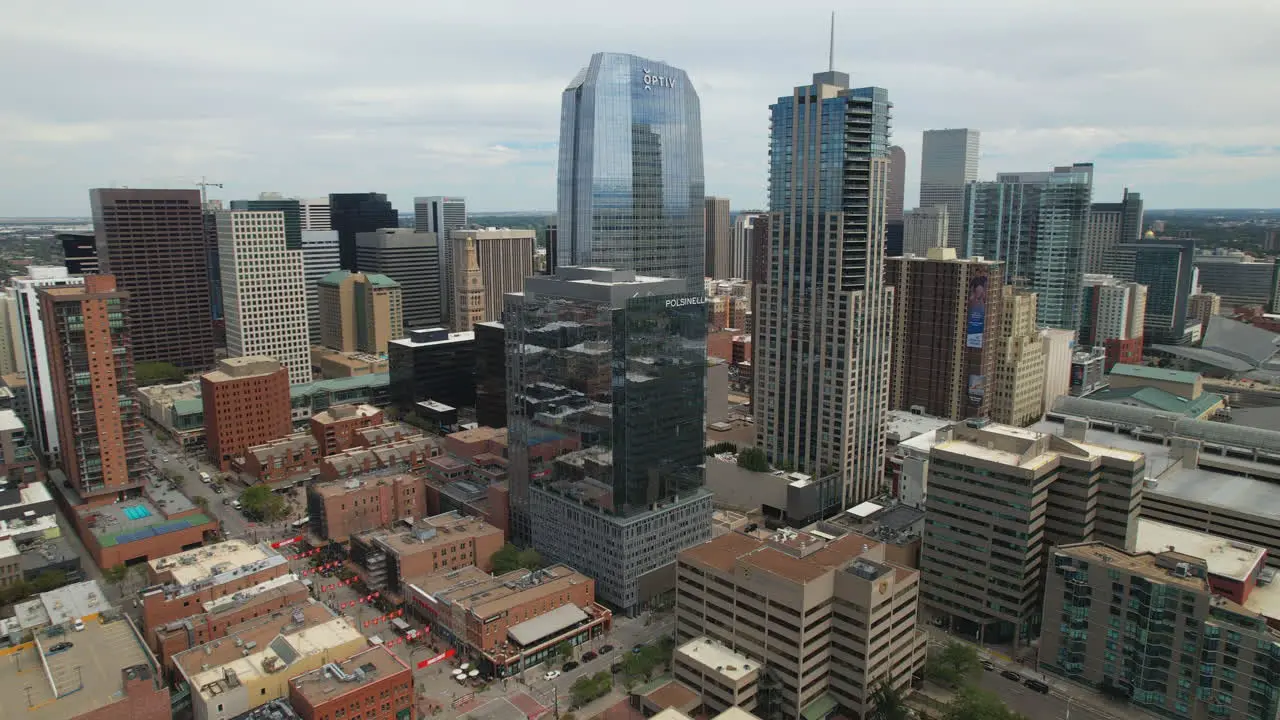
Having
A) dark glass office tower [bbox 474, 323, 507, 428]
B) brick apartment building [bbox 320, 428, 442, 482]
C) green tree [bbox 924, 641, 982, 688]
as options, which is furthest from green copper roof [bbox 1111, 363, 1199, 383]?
brick apartment building [bbox 320, 428, 442, 482]

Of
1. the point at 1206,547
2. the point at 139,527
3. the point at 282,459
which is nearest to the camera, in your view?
the point at 1206,547

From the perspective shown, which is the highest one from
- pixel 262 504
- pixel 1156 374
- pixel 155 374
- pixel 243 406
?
pixel 1156 374

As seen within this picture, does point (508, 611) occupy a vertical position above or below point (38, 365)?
below

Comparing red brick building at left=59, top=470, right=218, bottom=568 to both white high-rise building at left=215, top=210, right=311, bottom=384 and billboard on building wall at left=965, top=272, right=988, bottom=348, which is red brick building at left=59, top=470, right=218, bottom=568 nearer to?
white high-rise building at left=215, top=210, right=311, bottom=384

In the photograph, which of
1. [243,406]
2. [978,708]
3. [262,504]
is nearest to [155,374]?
[243,406]

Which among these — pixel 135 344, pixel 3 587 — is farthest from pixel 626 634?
pixel 135 344

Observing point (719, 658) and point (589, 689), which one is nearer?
point (719, 658)

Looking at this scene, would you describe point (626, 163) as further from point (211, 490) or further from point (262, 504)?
point (211, 490)
